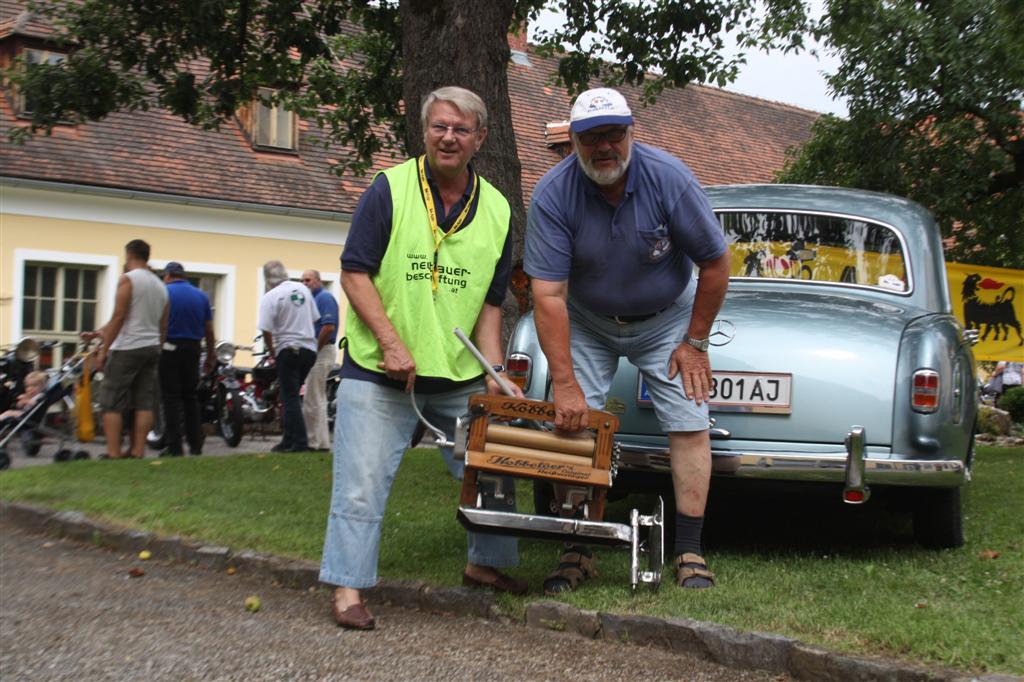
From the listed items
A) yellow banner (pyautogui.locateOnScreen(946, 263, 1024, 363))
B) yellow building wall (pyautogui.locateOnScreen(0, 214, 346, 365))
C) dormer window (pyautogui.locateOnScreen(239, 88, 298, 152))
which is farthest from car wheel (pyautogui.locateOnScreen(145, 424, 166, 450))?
dormer window (pyautogui.locateOnScreen(239, 88, 298, 152))

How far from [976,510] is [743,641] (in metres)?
3.93

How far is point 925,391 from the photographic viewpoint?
225 inches

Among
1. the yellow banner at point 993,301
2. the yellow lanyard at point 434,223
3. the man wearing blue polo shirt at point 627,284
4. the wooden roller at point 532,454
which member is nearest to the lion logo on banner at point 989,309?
the yellow banner at point 993,301

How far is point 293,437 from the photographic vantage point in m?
13.1

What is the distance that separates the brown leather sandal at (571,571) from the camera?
17.7 feet

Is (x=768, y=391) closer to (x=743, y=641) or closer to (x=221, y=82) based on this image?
(x=743, y=641)

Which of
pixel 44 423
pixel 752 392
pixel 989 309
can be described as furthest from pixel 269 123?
pixel 752 392

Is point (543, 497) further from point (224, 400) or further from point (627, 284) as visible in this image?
point (224, 400)

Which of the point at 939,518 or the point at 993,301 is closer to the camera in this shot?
the point at 939,518

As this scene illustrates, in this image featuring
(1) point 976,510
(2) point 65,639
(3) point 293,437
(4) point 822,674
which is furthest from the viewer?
(3) point 293,437

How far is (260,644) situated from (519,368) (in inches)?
79.5

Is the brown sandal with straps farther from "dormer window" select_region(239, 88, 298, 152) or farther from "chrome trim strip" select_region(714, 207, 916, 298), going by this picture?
"dormer window" select_region(239, 88, 298, 152)

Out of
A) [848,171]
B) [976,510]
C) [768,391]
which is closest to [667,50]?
[848,171]

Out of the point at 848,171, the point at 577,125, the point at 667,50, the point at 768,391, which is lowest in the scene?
the point at 768,391
